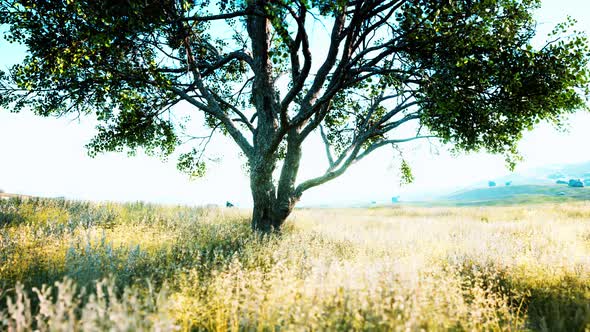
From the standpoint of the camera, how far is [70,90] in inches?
448

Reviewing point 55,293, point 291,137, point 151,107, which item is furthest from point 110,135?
point 55,293

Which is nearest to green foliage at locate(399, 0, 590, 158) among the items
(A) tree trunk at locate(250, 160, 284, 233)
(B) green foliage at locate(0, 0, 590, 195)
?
(B) green foliage at locate(0, 0, 590, 195)

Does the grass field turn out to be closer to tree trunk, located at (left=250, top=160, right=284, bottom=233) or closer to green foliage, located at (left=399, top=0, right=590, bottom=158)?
tree trunk, located at (left=250, top=160, right=284, bottom=233)

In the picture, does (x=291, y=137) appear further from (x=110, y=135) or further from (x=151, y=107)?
(x=110, y=135)

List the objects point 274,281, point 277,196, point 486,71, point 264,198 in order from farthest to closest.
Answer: point 277,196
point 264,198
point 486,71
point 274,281

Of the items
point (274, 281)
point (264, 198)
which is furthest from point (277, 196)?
point (274, 281)

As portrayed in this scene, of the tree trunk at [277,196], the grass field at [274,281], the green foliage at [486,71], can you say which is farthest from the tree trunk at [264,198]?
the green foliage at [486,71]

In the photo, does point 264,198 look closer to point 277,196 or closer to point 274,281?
point 277,196

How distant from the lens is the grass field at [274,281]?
3.83 m

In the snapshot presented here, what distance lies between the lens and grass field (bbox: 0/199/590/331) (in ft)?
12.6

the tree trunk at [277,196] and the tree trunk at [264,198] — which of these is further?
the tree trunk at [277,196]

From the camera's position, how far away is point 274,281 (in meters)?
5.16

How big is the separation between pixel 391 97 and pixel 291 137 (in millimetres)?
4448

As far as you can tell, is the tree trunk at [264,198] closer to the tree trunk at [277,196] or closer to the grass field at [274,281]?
the tree trunk at [277,196]
